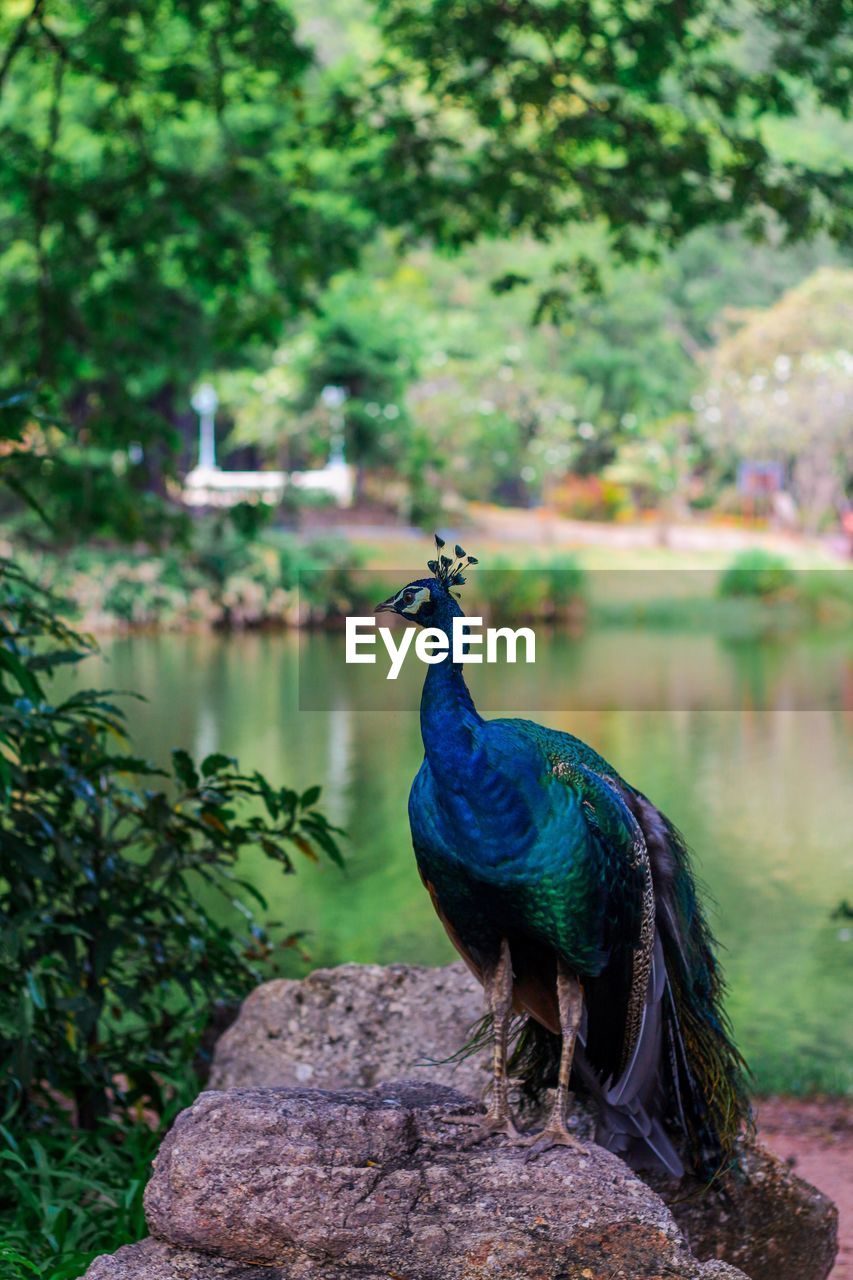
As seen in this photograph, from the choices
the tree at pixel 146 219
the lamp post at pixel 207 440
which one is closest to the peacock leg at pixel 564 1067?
the tree at pixel 146 219

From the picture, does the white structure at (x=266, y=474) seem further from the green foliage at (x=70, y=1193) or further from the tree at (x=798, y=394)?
the green foliage at (x=70, y=1193)

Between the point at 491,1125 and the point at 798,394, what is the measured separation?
28795 mm

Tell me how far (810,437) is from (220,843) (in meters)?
27.8

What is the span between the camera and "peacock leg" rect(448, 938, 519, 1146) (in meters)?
2.60

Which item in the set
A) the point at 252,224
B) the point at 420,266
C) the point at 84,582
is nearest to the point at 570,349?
the point at 420,266

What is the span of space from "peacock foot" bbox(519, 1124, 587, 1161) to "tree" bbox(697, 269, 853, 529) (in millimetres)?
28727

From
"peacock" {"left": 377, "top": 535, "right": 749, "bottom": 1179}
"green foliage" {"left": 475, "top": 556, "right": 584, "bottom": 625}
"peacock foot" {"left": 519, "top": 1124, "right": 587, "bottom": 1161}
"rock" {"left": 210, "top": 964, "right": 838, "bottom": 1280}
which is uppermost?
"green foliage" {"left": 475, "top": 556, "right": 584, "bottom": 625}

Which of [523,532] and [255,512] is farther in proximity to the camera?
[523,532]

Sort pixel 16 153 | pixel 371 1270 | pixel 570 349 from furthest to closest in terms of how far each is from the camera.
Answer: pixel 570 349 < pixel 16 153 < pixel 371 1270

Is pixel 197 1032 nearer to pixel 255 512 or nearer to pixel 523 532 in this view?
pixel 255 512

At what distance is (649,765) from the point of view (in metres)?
13.8

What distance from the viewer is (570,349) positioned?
31.8m

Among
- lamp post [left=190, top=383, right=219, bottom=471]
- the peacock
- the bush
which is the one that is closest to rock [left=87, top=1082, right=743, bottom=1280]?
the peacock

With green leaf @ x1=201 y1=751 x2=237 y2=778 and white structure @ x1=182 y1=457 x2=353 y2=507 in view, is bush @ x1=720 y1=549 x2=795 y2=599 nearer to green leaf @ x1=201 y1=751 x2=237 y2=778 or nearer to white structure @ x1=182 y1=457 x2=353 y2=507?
white structure @ x1=182 y1=457 x2=353 y2=507
